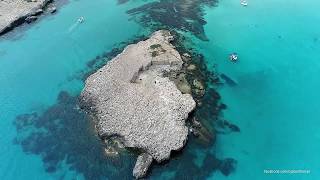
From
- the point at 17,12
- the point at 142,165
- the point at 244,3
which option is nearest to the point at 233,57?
the point at 244,3

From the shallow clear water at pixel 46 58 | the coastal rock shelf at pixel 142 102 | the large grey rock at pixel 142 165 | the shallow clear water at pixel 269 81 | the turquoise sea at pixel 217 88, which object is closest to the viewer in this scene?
the large grey rock at pixel 142 165

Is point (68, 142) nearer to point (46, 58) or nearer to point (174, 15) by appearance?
point (46, 58)

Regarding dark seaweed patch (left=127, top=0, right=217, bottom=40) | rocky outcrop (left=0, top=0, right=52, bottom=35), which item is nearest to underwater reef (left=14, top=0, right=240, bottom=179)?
dark seaweed patch (left=127, top=0, right=217, bottom=40)

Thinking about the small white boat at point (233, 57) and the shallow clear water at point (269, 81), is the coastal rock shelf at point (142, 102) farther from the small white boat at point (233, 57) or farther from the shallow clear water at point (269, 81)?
the small white boat at point (233, 57)

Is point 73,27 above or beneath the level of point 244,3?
above

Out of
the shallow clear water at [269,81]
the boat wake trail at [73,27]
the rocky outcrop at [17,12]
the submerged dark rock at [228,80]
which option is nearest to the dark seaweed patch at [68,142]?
the shallow clear water at [269,81]

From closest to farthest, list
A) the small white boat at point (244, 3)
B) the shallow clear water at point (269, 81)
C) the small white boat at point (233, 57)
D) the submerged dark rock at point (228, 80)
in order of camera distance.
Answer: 1. the shallow clear water at point (269, 81)
2. the submerged dark rock at point (228, 80)
3. the small white boat at point (233, 57)
4. the small white boat at point (244, 3)
